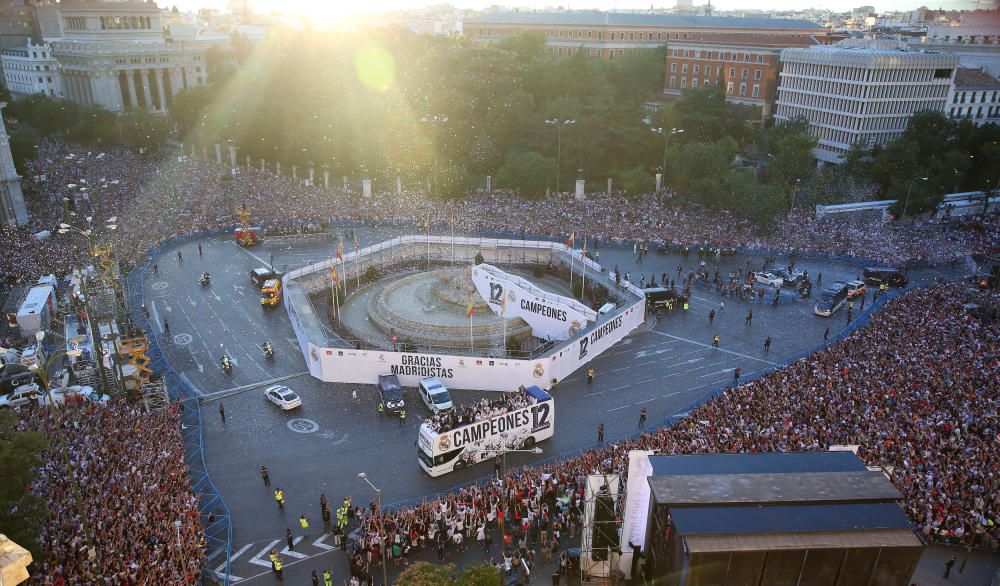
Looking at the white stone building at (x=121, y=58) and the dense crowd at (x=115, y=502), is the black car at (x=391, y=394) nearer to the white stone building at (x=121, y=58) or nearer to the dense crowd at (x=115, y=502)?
the dense crowd at (x=115, y=502)

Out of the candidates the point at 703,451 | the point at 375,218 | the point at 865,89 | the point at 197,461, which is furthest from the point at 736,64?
the point at 197,461

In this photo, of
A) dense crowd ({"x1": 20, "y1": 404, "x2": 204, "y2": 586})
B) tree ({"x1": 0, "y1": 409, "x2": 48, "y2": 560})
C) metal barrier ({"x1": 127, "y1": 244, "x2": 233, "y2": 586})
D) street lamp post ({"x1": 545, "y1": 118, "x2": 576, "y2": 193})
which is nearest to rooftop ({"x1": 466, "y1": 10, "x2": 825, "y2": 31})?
street lamp post ({"x1": 545, "y1": 118, "x2": 576, "y2": 193})

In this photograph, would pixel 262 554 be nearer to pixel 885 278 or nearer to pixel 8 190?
pixel 885 278

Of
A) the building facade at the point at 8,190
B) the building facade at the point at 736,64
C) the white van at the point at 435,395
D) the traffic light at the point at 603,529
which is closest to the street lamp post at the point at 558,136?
the building facade at the point at 736,64

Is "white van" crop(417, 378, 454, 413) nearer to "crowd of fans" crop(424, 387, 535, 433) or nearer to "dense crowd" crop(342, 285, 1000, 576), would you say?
"crowd of fans" crop(424, 387, 535, 433)

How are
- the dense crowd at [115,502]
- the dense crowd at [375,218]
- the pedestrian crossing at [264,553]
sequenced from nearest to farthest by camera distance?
1. the dense crowd at [115,502]
2. the pedestrian crossing at [264,553]
3. the dense crowd at [375,218]

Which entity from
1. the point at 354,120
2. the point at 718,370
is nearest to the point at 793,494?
the point at 718,370

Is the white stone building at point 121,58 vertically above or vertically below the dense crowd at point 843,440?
above
